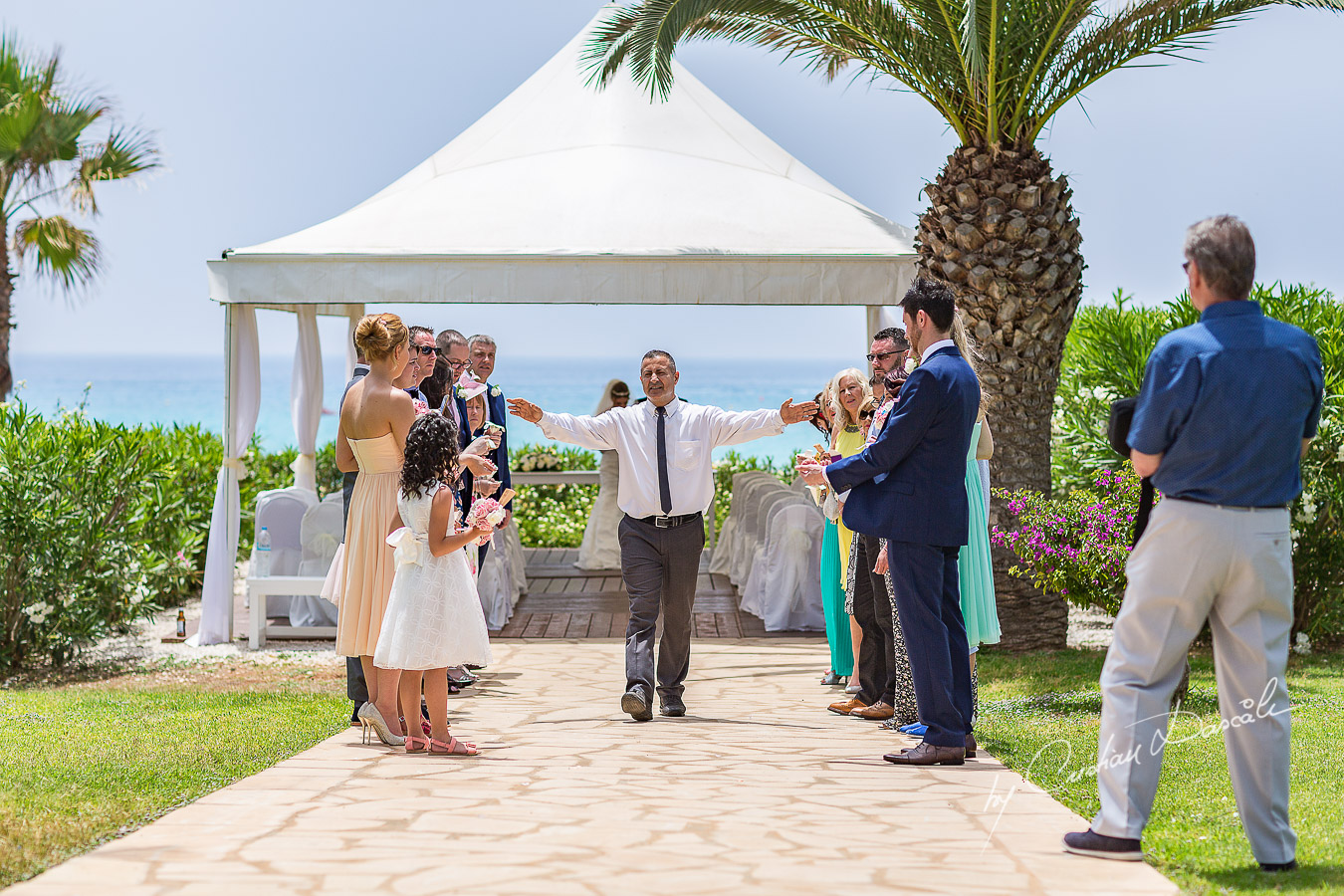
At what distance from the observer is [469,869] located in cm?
373

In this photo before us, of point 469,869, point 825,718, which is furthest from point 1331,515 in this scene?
point 469,869

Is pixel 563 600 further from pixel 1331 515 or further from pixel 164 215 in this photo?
pixel 164 215

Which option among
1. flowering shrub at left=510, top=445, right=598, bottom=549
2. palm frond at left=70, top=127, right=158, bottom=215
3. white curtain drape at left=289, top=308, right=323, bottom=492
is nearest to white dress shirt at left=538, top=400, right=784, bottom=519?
white curtain drape at left=289, top=308, right=323, bottom=492

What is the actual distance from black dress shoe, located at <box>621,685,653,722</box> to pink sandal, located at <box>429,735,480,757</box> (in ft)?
3.39

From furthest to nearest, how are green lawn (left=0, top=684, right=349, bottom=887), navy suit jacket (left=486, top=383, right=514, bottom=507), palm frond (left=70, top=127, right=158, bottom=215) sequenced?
palm frond (left=70, top=127, right=158, bottom=215)
navy suit jacket (left=486, top=383, right=514, bottom=507)
green lawn (left=0, top=684, right=349, bottom=887)

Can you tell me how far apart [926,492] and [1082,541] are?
2493 mm

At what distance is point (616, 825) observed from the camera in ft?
13.9

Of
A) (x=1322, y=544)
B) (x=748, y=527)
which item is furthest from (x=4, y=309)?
(x=1322, y=544)

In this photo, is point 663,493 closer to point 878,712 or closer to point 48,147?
point 878,712

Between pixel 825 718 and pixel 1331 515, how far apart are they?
4.54 meters

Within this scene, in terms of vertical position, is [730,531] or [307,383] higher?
[307,383]

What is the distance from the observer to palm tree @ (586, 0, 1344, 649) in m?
8.74

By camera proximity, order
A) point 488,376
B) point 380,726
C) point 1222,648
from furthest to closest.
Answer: point 488,376
point 380,726
point 1222,648

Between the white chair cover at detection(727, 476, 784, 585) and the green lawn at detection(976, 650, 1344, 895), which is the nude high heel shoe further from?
the white chair cover at detection(727, 476, 784, 585)
